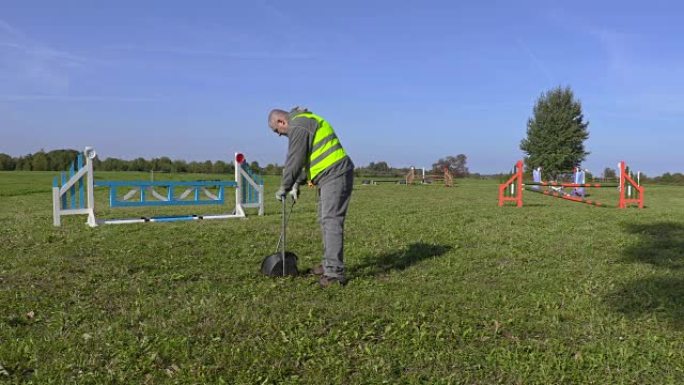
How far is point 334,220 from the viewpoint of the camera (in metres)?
5.88

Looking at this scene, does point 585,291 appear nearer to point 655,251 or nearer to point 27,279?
point 655,251

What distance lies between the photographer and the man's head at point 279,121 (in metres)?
5.98

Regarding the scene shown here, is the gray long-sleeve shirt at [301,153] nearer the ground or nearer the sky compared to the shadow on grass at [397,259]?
nearer the sky

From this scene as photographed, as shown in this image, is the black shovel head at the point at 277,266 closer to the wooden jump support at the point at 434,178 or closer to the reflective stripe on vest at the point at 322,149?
the reflective stripe on vest at the point at 322,149

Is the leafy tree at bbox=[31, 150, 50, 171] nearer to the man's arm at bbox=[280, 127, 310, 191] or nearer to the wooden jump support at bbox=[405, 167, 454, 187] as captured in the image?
the wooden jump support at bbox=[405, 167, 454, 187]

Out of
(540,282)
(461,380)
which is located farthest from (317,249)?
(461,380)

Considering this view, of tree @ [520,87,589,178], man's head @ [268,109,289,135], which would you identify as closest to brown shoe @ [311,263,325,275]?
man's head @ [268,109,289,135]

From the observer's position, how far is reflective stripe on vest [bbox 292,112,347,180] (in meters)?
5.83

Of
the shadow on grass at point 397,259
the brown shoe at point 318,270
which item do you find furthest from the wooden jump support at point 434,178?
the brown shoe at point 318,270

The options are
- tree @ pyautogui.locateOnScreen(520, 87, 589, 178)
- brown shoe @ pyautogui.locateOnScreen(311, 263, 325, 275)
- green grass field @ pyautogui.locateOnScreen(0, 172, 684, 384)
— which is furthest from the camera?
tree @ pyautogui.locateOnScreen(520, 87, 589, 178)

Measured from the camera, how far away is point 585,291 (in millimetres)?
5621

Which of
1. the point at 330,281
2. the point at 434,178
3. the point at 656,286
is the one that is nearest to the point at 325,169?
the point at 330,281

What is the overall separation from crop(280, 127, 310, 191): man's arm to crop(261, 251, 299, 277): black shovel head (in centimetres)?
90

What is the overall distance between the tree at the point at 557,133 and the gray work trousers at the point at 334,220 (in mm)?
57369
